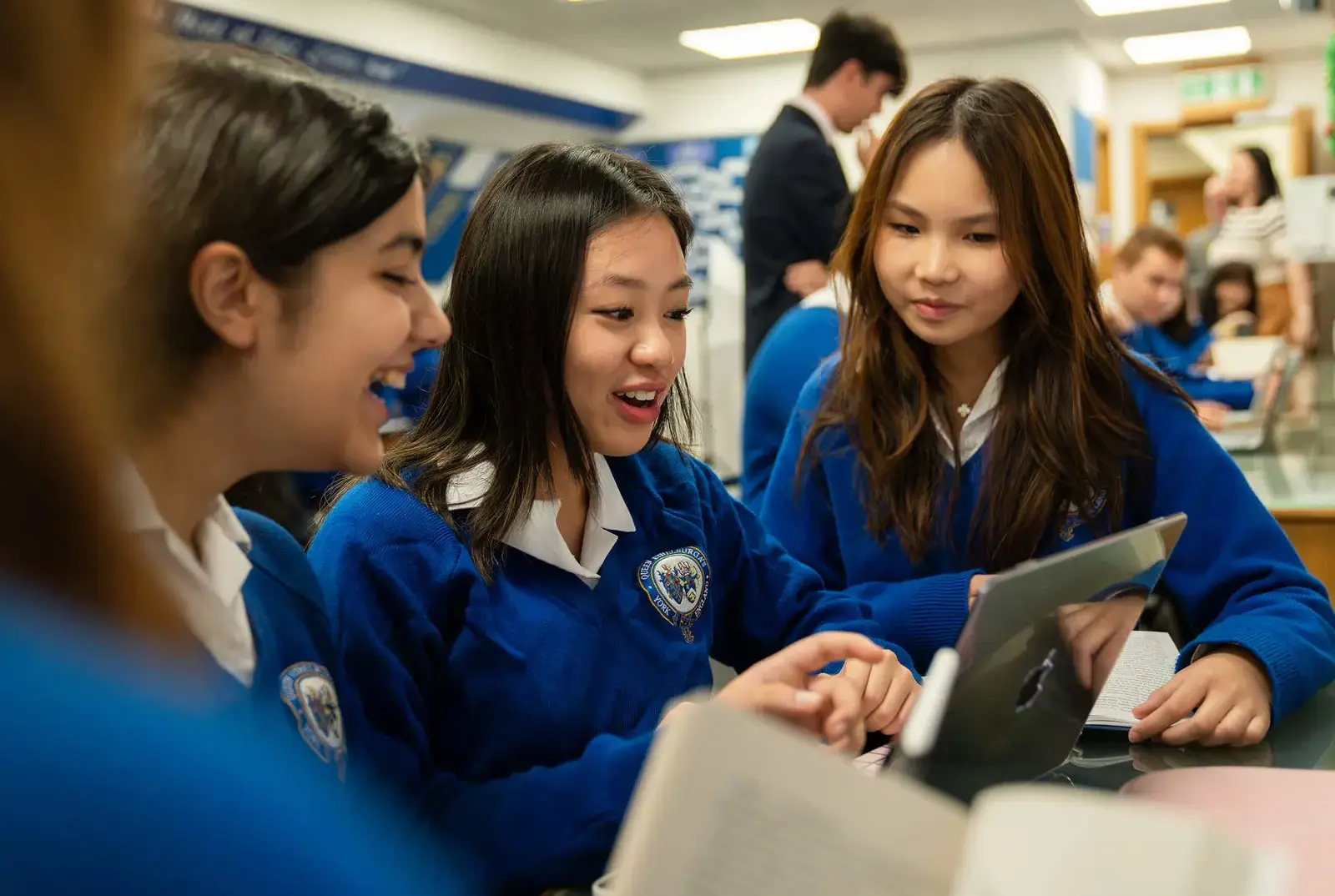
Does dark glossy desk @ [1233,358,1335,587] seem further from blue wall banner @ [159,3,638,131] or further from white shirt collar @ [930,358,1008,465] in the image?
blue wall banner @ [159,3,638,131]

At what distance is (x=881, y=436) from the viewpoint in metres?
1.51

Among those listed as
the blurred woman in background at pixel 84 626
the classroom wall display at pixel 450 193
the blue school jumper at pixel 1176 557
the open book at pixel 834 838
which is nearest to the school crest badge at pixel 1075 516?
the blue school jumper at pixel 1176 557

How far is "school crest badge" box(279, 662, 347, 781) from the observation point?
791mm

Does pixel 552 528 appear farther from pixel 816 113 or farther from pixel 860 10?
pixel 860 10

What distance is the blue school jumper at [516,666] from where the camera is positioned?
857mm

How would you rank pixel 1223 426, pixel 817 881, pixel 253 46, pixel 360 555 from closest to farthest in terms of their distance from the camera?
pixel 817 881 → pixel 253 46 → pixel 360 555 → pixel 1223 426

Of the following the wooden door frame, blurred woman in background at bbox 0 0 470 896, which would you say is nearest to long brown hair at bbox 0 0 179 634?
blurred woman in background at bbox 0 0 470 896

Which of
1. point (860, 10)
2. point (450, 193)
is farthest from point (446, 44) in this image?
point (860, 10)

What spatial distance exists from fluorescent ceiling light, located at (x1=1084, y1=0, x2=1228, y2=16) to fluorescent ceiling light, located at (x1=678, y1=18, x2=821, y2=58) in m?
1.68

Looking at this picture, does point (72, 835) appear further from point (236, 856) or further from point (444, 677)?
point (444, 677)

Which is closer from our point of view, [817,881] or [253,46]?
[817,881]

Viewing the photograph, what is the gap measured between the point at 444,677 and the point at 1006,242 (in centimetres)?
82

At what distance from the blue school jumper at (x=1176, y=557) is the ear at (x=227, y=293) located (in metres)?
0.86

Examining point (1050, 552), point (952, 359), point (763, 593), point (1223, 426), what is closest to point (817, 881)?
point (763, 593)
